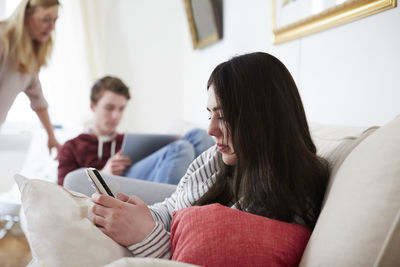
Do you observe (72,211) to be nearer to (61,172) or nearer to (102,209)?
(102,209)

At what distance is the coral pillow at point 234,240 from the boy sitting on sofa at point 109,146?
0.76 m

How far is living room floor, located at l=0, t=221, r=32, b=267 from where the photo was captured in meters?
1.76

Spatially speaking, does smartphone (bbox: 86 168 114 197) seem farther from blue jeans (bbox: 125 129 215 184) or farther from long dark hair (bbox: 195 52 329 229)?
blue jeans (bbox: 125 129 215 184)

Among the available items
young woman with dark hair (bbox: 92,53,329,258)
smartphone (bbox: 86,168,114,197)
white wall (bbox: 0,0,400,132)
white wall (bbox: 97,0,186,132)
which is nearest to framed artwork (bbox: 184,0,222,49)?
white wall (bbox: 0,0,400,132)

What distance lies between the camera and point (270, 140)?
29.8 inches

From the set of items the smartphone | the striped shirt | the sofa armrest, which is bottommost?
the sofa armrest

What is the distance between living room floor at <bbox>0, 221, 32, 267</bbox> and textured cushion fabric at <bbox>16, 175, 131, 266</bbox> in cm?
127

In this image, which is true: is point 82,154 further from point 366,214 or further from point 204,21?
point 366,214

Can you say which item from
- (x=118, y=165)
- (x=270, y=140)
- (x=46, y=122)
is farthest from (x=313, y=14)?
(x=46, y=122)

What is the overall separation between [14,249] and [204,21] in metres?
1.86

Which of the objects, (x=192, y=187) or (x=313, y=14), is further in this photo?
(x=313, y=14)

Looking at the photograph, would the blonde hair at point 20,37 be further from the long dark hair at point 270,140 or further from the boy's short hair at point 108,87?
the long dark hair at point 270,140

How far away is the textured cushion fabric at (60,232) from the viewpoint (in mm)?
614

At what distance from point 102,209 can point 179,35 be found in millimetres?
2567
